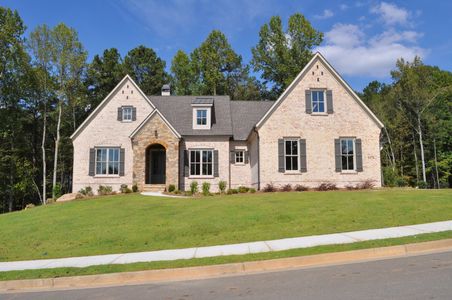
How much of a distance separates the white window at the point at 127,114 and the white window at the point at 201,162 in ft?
17.3

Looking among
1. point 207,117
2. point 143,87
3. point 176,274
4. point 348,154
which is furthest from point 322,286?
point 143,87

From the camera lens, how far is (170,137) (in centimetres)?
2453

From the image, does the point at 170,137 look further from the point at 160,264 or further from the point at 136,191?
the point at 160,264

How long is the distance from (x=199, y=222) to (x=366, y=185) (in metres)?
13.5

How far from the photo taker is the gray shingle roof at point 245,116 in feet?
88.5

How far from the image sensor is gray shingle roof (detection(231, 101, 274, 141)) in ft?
88.5

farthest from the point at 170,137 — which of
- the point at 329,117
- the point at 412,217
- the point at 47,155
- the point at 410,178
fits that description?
the point at 410,178

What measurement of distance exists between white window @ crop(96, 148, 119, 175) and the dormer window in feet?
19.8

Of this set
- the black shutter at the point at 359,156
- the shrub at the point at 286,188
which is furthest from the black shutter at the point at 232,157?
the black shutter at the point at 359,156

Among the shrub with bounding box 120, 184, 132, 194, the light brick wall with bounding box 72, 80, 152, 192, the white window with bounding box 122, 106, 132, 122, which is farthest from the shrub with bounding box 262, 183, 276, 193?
the white window with bounding box 122, 106, 132, 122

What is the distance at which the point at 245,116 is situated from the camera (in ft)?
94.9

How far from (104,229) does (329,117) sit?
52.0ft

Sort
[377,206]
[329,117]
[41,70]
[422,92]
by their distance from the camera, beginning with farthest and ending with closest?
1. [422,92]
2. [41,70]
3. [329,117]
4. [377,206]

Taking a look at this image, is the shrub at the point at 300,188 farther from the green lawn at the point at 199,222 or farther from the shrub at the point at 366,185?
the green lawn at the point at 199,222
